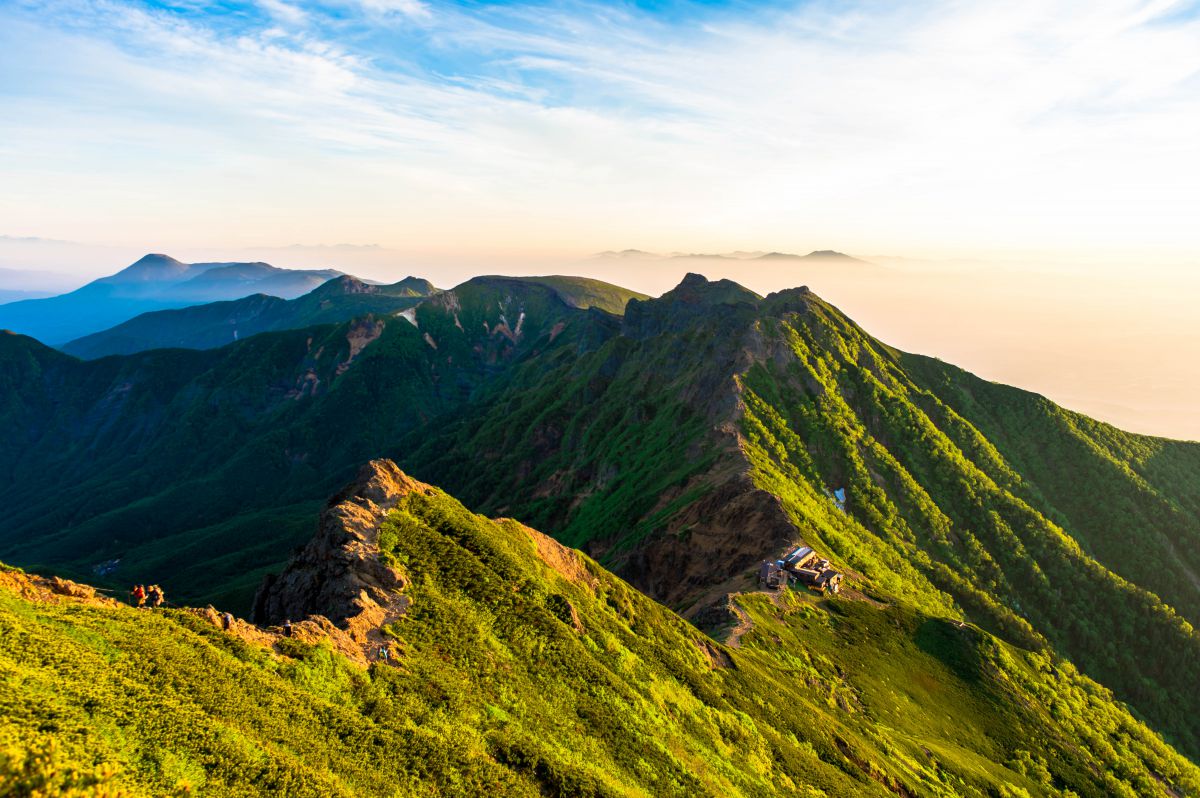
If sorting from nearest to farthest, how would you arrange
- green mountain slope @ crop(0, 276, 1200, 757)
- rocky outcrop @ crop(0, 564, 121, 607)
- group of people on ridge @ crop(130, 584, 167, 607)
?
rocky outcrop @ crop(0, 564, 121, 607), group of people on ridge @ crop(130, 584, 167, 607), green mountain slope @ crop(0, 276, 1200, 757)

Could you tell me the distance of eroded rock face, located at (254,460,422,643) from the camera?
125ft

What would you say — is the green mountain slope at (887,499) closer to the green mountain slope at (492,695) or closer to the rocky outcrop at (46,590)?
the green mountain slope at (492,695)

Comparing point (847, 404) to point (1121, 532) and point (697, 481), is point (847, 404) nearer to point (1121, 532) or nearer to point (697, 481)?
point (697, 481)

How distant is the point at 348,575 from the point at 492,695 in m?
13.8

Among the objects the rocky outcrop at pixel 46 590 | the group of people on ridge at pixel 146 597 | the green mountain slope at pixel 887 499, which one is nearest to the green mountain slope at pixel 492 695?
the rocky outcrop at pixel 46 590

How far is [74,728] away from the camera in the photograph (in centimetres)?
Answer: 1964

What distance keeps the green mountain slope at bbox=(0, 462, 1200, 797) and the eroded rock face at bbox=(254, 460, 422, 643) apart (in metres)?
0.23

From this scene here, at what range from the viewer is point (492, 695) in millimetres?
34750

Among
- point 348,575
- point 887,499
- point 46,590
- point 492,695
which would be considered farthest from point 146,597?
point 887,499

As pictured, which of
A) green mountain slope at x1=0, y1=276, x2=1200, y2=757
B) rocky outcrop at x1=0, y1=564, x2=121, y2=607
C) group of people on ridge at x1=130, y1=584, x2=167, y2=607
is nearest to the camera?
rocky outcrop at x1=0, y1=564, x2=121, y2=607

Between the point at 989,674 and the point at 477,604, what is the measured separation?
7555 cm

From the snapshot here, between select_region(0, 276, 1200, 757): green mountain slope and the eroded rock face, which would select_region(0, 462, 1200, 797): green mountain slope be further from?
select_region(0, 276, 1200, 757): green mountain slope

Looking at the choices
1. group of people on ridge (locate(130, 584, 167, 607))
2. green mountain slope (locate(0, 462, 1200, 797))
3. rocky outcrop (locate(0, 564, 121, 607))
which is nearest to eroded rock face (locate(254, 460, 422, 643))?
green mountain slope (locate(0, 462, 1200, 797))

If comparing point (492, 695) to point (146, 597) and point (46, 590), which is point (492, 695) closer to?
point (146, 597)
